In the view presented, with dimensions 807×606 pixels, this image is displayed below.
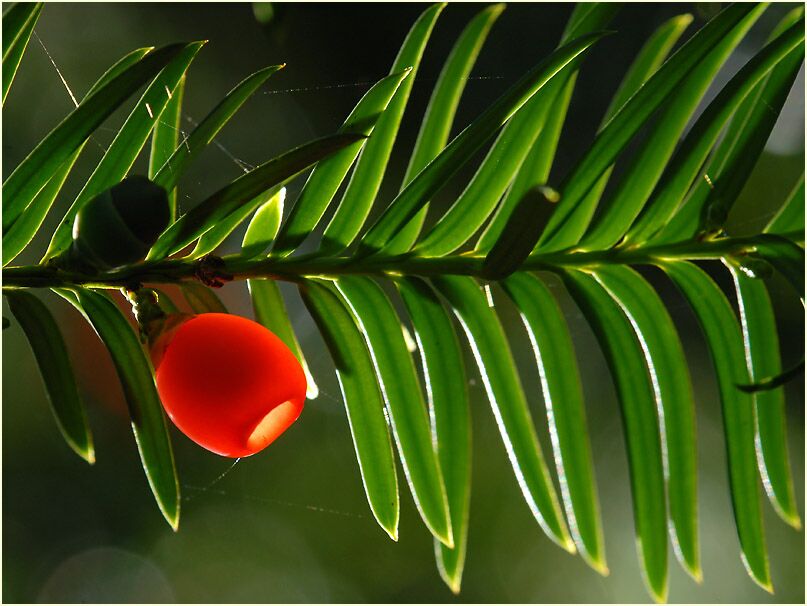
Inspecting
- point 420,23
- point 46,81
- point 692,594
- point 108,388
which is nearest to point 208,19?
point 46,81

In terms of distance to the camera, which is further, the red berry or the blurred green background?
the blurred green background

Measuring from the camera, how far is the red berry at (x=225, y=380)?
0.52m

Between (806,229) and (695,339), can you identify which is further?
(695,339)

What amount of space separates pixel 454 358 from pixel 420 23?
0.26 metres

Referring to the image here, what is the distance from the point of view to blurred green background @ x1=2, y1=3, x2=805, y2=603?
5.93ft

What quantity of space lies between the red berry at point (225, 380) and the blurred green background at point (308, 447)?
36.6 inches

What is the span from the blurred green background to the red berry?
0.93 metres

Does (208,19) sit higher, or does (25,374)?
(208,19)

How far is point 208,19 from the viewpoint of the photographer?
6.25ft

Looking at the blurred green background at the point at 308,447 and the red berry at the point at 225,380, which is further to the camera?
the blurred green background at the point at 308,447

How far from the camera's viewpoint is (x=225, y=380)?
1.72 ft

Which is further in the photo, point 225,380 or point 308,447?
point 308,447

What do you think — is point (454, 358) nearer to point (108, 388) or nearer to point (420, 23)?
point (420, 23)

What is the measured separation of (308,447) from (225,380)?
1728mm
